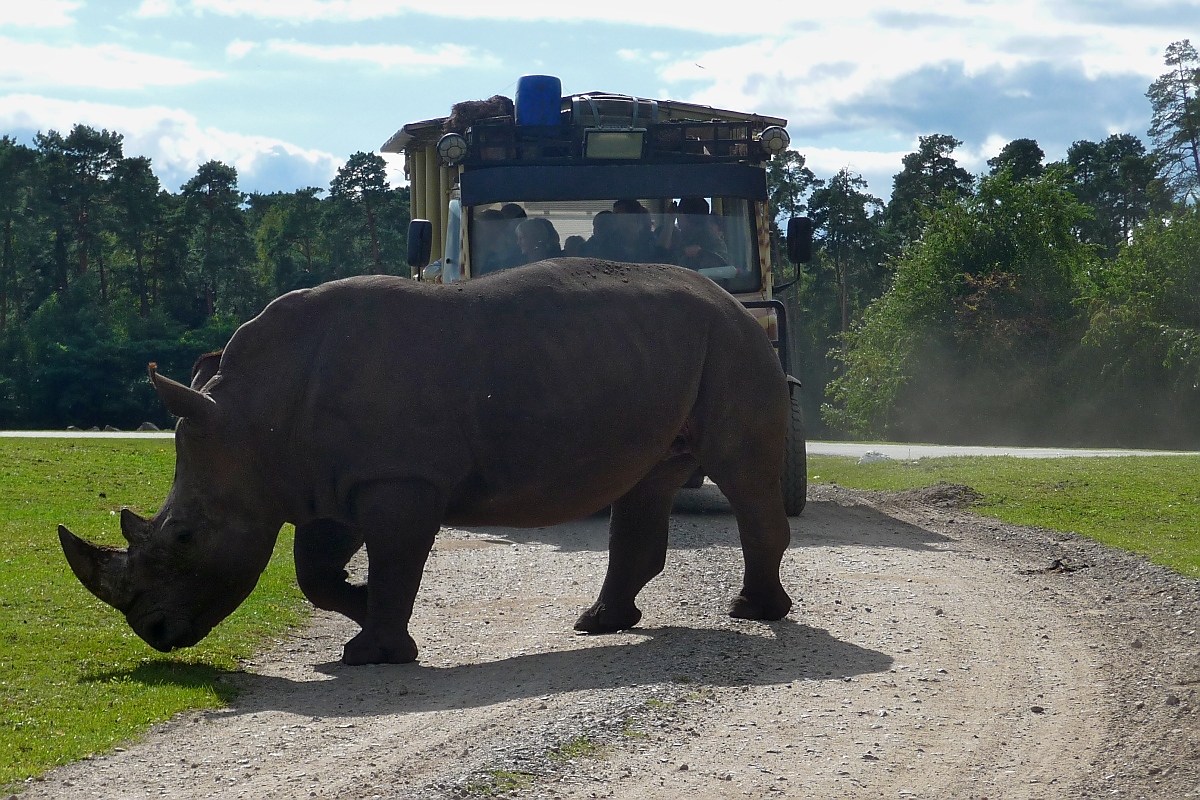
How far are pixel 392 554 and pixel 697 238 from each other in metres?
6.79

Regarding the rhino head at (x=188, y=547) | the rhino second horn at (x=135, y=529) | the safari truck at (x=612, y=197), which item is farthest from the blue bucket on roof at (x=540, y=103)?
the rhino second horn at (x=135, y=529)

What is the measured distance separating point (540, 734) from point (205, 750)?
1.44 metres

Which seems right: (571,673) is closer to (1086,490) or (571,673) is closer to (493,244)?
(493,244)

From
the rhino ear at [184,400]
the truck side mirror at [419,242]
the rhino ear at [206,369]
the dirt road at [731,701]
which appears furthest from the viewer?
the truck side mirror at [419,242]

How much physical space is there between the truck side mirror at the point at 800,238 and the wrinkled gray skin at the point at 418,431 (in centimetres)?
573

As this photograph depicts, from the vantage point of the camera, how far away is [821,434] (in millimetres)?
68312

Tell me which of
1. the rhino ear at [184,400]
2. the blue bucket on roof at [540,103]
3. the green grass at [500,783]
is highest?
the blue bucket on roof at [540,103]

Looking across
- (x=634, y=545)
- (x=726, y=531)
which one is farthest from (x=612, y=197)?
(x=634, y=545)

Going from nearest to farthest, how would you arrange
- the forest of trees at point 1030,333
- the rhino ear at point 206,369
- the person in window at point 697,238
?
1. the rhino ear at point 206,369
2. the person in window at point 697,238
3. the forest of trees at point 1030,333

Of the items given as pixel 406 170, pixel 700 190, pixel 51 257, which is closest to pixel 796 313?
pixel 51 257

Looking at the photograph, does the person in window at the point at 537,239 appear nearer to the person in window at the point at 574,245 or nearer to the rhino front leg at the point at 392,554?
the person in window at the point at 574,245

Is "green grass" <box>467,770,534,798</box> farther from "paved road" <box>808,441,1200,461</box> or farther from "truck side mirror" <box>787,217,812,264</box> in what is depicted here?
"paved road" <box>808,441,1200,461</box>

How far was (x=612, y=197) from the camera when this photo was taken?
43.3 ft

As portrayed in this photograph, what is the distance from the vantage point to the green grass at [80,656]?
20.0 ft
